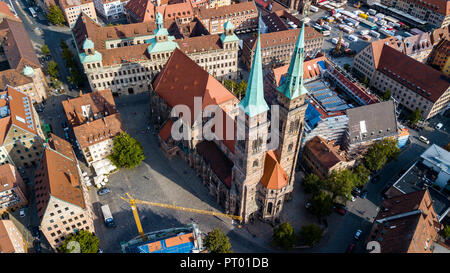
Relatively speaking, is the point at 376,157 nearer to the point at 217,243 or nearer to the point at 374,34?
the point at 217,243

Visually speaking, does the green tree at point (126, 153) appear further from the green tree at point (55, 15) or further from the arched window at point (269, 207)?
the green tree at point (55, 15)

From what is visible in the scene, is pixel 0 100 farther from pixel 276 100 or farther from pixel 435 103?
pixel 435 103

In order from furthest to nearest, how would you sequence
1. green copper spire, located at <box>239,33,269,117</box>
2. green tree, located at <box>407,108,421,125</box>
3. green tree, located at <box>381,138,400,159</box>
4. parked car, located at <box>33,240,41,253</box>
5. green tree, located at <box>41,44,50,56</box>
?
green tree, located at <box>41,44,50,56</box>
green tree, located at <box>407,108,421,125</box>
green tree, located at <box>381,138,400,159</box>
parked car, located at <box>33,240,41,253</box>
green copper spire, located at <box>239,33,269,117</box>

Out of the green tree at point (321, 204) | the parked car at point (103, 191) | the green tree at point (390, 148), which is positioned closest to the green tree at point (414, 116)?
the green tree at point (390, 148)

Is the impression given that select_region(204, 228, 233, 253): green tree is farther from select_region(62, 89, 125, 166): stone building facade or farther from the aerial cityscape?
select_region(62, 89, 125, 166): stone building facade

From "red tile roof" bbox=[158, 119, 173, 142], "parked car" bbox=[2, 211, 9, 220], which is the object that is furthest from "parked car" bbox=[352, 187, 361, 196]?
"parked car" bbox=[2, 211, 9, 220]
